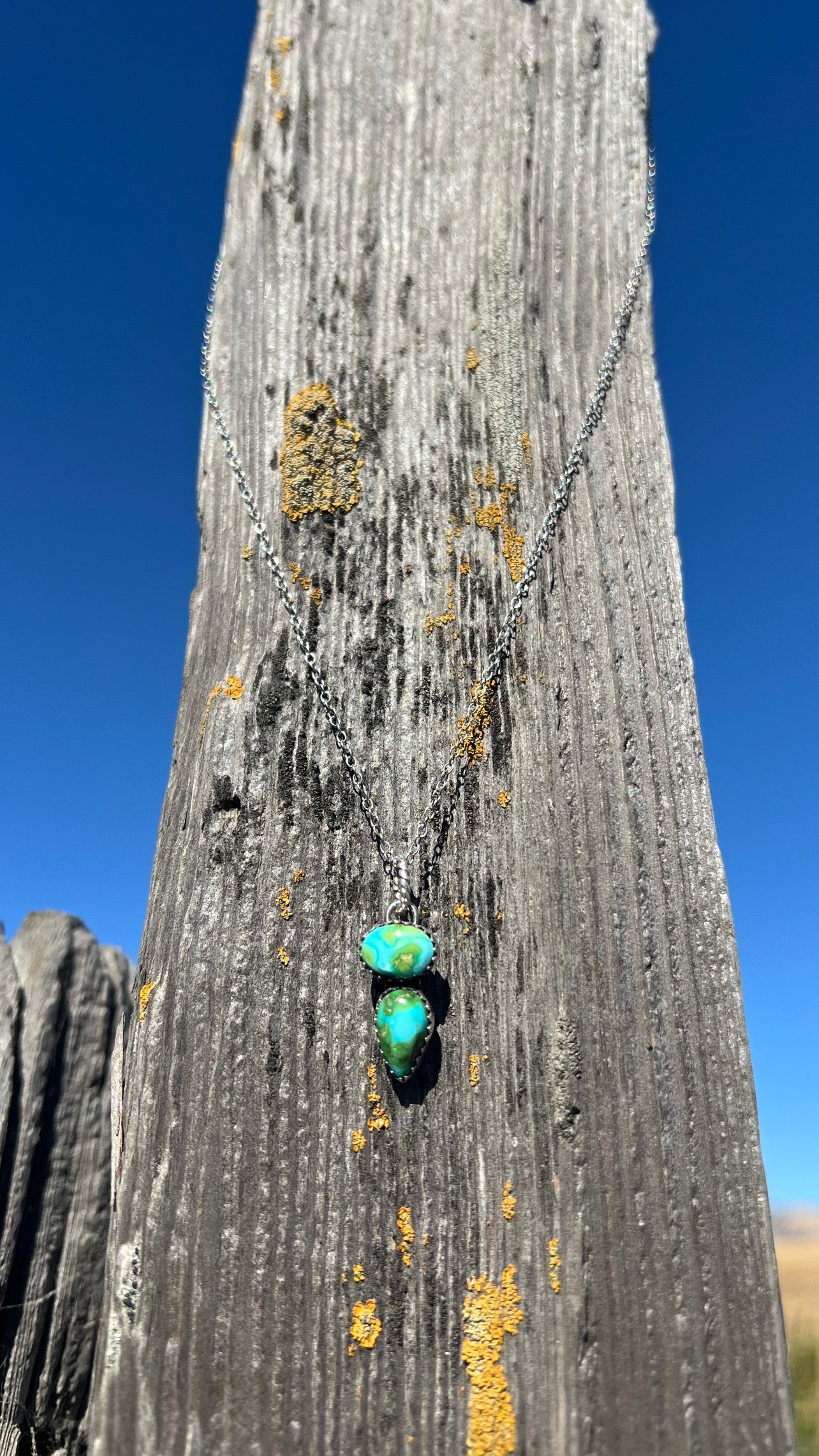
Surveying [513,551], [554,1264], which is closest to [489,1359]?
[554,1264]

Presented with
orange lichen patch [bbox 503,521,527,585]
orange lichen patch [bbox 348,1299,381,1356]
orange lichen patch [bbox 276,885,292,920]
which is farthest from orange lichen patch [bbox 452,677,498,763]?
orange lichen patch [bbox 348,1299,381,1356]

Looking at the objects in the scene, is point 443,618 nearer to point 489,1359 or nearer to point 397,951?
point 397,951

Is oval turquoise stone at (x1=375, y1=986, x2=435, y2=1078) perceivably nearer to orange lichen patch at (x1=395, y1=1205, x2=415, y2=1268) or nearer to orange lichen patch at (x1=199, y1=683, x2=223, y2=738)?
orange lichen patch at (x1=395, y1=1205, x2=415, y2=1268)

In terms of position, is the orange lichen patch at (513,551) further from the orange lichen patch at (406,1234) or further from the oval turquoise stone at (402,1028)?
the orange lichen patch at (406,1234)

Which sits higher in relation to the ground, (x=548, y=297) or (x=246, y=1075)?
(x=548, y=297)

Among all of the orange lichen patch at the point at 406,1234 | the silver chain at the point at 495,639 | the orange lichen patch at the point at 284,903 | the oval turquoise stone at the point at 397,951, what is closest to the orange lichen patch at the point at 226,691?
the silver chain at the point at 495,639

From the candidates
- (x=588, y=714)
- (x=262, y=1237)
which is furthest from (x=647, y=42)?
(x=262, y=1237)

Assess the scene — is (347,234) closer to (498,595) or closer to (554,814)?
(498,595)

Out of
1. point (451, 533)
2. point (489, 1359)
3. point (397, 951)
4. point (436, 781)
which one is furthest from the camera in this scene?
point (451, 533)
